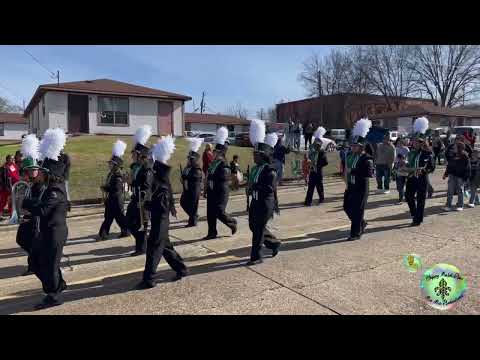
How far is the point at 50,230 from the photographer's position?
475 centimetres

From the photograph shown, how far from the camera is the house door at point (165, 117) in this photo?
28250mm

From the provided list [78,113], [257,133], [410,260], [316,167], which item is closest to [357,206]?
[410,260]

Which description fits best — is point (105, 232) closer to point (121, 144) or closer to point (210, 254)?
point (121, 144)

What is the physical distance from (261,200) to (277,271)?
116 centimetres

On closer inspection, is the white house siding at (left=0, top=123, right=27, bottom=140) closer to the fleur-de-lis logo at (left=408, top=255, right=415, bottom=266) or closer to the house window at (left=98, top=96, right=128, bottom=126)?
the house window at (left=98, top=96, right=128, bottom=126)

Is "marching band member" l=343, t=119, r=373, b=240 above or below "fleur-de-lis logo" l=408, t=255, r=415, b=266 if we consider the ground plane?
above

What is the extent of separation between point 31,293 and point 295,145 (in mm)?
22228

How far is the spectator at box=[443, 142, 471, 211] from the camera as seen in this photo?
10.1 m

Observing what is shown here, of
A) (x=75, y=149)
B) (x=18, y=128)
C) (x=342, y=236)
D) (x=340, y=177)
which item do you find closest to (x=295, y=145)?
(x=340, y=177)

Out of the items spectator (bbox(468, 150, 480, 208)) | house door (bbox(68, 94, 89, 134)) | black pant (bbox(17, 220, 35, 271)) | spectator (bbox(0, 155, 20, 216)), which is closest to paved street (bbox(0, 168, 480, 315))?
black pant (bbox(17, 220, 35, 271))

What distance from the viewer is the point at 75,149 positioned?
64.4ft

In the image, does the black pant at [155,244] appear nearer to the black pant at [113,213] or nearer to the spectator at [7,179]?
the black pant at [113,213]

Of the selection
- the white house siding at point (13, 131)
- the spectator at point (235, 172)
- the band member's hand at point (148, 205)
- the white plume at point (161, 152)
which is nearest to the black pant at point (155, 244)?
the band member's hand at point (148, 205)

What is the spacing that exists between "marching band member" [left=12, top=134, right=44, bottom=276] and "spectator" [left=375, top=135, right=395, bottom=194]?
35.1 feet
